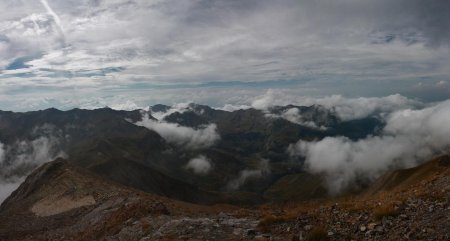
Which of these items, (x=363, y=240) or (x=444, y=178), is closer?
(x=363, y=240)

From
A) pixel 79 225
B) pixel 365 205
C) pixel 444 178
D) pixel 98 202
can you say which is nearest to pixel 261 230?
pixel 365 205

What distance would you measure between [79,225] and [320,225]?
4836 centimetres

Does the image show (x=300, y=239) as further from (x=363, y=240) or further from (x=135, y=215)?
(x=135, y=215)

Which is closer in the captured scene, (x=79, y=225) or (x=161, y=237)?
(x=161, y=237)

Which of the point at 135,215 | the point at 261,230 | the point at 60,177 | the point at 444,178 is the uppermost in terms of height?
the point at 444,178

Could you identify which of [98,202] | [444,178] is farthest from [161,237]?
[98,202]

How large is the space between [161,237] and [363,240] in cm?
1651

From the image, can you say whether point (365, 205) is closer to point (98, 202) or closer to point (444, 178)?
point (444, 178)

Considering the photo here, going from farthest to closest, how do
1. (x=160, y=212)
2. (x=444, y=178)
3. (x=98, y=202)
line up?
(x=98, y=202) → (x=160, y=212) → (x=444, y=178)

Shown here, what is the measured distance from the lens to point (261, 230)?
27.5 meters

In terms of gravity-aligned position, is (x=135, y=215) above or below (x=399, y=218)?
below

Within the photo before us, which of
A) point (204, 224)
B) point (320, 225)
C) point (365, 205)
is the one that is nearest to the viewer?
point (320, 225)

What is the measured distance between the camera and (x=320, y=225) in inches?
960

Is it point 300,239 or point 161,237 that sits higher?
point 300,239
